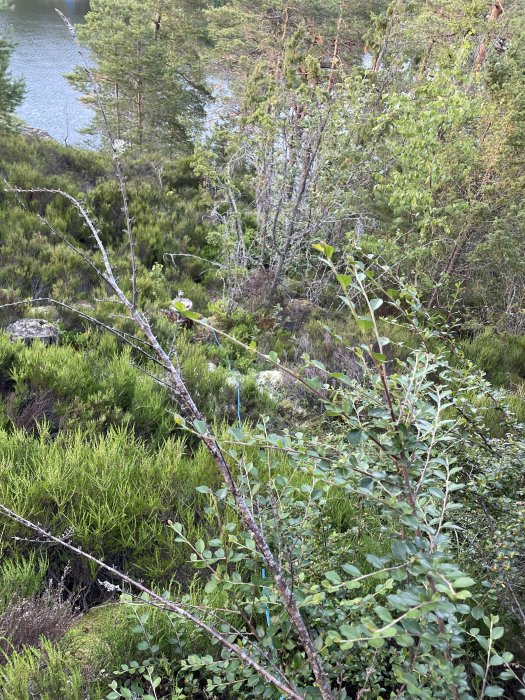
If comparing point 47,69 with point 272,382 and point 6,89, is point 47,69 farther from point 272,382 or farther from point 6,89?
point 272,382

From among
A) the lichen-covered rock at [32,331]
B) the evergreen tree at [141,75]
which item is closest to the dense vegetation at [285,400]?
the lichen-covered rock at [32,331]

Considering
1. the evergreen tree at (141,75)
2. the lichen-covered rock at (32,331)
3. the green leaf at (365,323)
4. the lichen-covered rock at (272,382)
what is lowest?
the lichen-covered rock at (32,331)

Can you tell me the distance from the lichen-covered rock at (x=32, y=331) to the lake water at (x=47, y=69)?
1481 centimetres

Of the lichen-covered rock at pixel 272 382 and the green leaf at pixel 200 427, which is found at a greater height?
the green leaf at pixel 200 427

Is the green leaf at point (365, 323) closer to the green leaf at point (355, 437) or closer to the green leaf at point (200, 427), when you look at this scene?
the green leaf at point (355, 437)

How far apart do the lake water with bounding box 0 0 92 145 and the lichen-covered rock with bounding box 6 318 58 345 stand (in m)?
14.8

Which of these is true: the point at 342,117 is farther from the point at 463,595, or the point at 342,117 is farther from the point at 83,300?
the point at 463,595

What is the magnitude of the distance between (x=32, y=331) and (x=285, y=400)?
89.3 inches

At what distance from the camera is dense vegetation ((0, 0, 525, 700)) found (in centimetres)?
112

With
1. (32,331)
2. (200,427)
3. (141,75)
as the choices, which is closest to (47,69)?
(141,75)

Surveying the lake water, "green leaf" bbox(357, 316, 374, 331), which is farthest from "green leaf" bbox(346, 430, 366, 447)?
the lake water

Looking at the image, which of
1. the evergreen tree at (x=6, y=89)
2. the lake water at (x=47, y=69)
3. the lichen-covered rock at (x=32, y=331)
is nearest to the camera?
the lichen-covered rock at (x=32, y=331)

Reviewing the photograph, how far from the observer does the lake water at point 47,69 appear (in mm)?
21094

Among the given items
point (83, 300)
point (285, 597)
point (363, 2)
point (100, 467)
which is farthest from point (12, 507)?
point (363, 2)
